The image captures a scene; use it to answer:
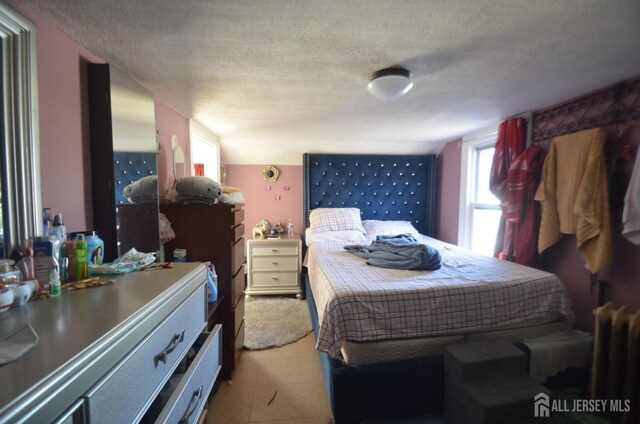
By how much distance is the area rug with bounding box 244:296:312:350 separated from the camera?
2305mm

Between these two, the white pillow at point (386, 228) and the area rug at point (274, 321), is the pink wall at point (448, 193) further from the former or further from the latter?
the area rug at point (274, 321)

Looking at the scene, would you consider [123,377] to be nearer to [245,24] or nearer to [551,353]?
[245,24]

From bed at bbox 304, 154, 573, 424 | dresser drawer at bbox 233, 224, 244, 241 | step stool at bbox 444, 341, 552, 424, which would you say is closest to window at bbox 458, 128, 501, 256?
bed at bbox 304, 154, 573, 424

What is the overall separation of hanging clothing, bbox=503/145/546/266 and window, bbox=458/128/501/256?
69 cm

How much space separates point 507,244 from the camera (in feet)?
7.86

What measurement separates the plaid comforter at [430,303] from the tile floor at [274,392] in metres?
0.51

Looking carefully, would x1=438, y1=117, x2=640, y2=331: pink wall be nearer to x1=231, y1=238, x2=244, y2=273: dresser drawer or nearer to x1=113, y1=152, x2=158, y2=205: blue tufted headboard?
x1=231, y1=238, x2=244, y2=273: dresser drawer

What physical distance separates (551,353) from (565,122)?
179cm

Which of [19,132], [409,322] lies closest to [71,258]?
[19,132]

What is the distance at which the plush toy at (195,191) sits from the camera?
5.82 feet

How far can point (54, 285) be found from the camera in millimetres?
851

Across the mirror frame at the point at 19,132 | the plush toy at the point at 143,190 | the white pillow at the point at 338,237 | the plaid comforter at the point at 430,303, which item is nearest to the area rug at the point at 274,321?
the white pillow at the point at 338,237

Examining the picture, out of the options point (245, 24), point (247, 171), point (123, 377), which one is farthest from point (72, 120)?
point (247, 171)

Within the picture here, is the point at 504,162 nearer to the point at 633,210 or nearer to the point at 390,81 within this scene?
the point at 633,210
